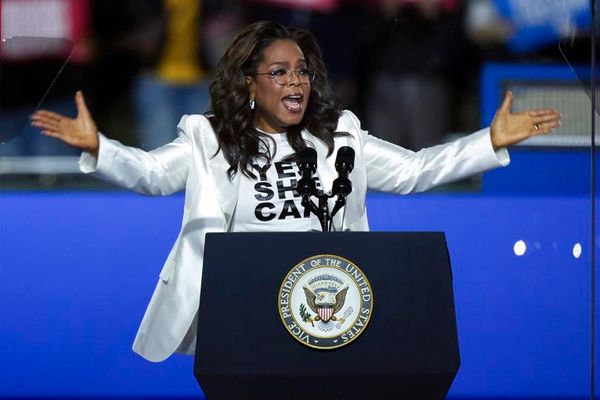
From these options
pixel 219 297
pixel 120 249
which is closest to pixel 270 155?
pixel 219 297

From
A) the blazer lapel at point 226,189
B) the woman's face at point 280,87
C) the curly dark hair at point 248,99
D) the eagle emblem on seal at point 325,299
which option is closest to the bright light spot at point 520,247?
the curly dark hair at point 248,99

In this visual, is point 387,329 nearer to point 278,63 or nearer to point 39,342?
point 278,63

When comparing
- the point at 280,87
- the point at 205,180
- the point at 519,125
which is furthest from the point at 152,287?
the point at 519,125

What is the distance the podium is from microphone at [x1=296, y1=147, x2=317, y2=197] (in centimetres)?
18

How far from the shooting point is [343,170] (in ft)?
10.8

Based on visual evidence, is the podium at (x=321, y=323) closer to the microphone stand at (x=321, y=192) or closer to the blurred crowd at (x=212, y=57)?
the microphone stand at (x=321, y=192)

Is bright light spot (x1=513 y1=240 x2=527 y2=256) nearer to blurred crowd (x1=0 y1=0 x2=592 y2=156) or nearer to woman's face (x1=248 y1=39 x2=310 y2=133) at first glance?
blurred crowd (x1=0 y1=0 x2=592 y2=156)

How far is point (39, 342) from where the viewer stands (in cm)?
483

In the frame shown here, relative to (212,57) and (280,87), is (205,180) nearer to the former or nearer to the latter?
(280,87)

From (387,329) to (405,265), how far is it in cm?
16

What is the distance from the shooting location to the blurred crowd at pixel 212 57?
4.83 m

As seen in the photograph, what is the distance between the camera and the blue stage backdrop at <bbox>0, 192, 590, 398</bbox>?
4.70 m

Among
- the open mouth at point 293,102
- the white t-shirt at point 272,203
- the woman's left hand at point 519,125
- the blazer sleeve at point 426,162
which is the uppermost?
the open mouth at point 293,102

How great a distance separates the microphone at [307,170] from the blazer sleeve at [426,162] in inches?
14.0
